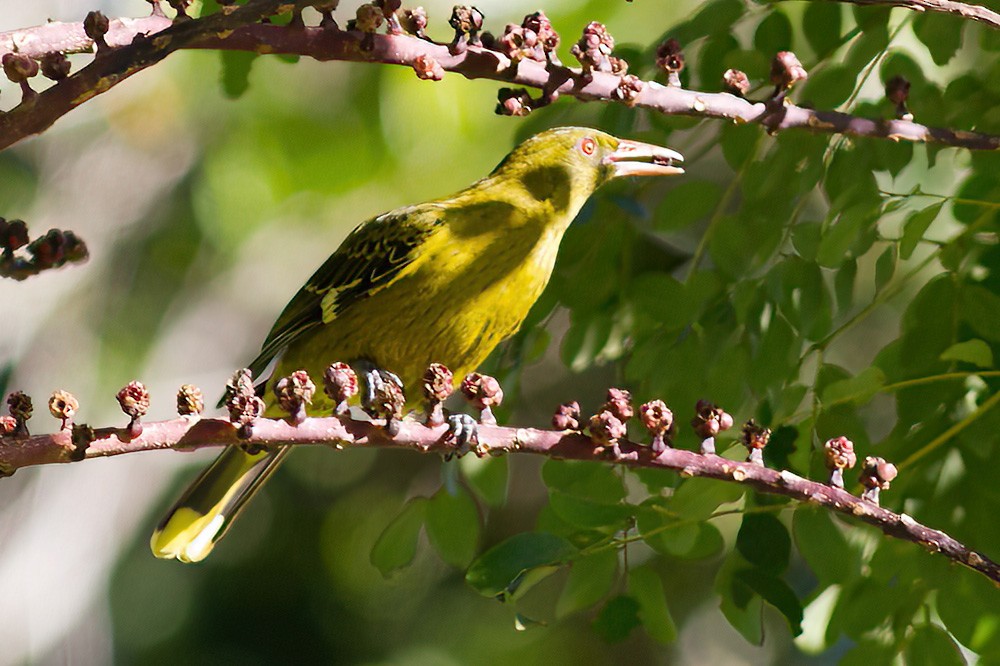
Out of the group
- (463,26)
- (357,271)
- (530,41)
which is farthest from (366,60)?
(357,271)

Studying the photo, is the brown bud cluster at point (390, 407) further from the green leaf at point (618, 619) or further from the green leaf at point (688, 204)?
the green leaf at point (688, 204)

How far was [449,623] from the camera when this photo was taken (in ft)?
21.9

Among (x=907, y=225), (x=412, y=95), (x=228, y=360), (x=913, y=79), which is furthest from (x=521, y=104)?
(x=228, y=360)

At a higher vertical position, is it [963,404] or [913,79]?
[913,79]

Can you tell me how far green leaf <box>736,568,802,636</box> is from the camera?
1.87m

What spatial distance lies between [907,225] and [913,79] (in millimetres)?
421

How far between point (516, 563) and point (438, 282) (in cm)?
81

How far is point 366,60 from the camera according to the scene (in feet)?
5.03

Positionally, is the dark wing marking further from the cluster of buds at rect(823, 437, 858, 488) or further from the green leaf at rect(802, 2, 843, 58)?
the cluster of buds at rect(823, 437, 858, 488)

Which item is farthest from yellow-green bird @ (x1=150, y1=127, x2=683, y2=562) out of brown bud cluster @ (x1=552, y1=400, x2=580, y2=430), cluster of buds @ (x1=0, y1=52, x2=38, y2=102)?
cluster of buds @ (x1=0, y1=52, x2=38, y2=102)

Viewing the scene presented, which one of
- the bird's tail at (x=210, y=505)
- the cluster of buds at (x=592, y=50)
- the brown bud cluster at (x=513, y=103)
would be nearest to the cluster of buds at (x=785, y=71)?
the cluster of buds at (x=592, y=50)

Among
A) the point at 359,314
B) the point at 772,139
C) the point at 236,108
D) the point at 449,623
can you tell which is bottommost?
the point at 449,623

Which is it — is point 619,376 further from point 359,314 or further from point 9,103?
point 9,103

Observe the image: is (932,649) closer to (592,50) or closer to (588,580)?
(588,580)
